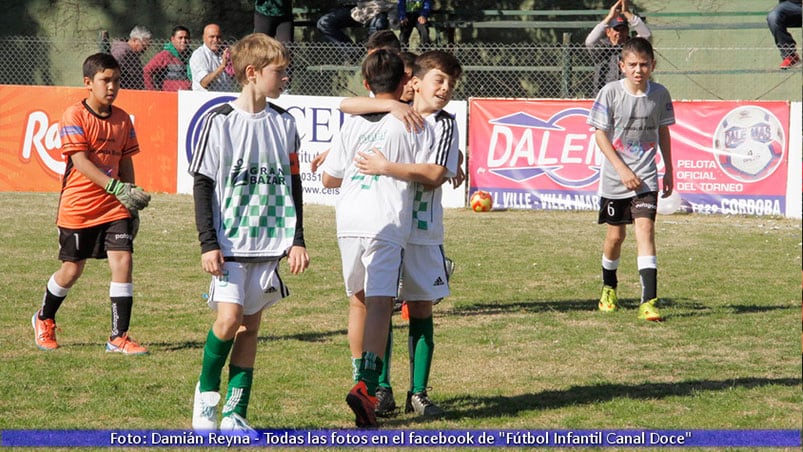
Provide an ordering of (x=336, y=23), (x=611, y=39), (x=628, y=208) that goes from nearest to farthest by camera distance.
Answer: (x=628, y=208) < (x=611, y=39) < (x=336, y=23)

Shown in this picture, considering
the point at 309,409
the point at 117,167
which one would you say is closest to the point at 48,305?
the point at 117,167

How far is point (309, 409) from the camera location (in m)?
6.23

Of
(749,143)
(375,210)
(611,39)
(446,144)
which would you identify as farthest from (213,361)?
(611,39)

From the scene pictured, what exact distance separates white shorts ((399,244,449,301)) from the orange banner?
12.1m

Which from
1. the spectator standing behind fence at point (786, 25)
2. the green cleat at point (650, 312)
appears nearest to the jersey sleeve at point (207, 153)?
the green cleat at point (650, 312)

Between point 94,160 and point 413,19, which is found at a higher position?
point 413,19

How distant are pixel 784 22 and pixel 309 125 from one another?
7.85 meters

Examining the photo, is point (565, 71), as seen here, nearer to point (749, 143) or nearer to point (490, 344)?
point (749, 143)

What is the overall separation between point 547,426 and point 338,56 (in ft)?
51.2

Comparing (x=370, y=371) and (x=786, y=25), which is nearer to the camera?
(x=370, y=371)

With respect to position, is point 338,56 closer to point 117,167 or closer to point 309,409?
point 117,167

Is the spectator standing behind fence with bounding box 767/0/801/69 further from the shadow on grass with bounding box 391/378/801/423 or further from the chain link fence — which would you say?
the shadow on grass with bounding box 391/378/801/423

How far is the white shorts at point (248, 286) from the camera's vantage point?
5.36 metres

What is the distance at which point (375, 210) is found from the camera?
18.9 ft
